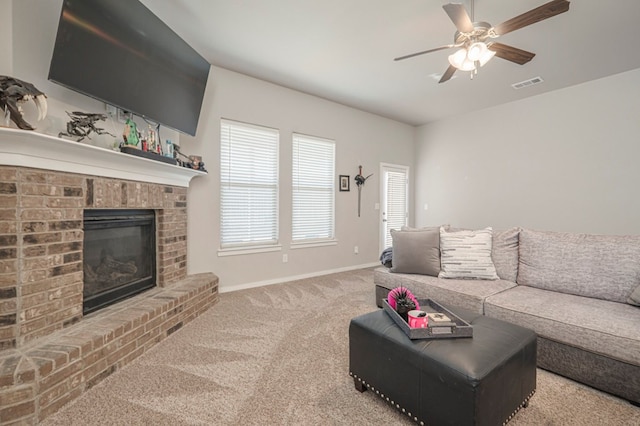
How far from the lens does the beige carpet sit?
146 centimetres

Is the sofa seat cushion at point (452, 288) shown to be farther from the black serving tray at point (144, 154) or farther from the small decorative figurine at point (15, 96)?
the small decorative figurine at point (15, 96)

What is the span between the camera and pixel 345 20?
2631 millimetres

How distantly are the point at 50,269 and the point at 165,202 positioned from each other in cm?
123

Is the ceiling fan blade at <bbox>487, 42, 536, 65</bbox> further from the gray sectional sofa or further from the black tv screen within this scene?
the black tv screen

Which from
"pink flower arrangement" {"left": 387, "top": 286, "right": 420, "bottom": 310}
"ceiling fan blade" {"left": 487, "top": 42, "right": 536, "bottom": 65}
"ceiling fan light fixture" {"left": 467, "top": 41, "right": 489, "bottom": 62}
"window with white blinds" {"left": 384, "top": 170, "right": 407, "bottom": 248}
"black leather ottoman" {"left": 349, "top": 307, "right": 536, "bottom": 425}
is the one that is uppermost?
"ceiling fan blade" {"left": 487, "top": 42, "right": 536, "bottom": 65}

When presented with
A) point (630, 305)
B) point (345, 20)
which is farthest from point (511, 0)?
point (630, 305)

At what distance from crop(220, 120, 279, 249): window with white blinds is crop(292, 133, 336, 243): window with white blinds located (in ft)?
1.19

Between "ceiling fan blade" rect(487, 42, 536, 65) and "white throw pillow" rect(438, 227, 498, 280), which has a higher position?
"ceiling fan blade" rect(487, 42, 536, 65)

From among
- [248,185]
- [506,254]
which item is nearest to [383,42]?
[248,185]

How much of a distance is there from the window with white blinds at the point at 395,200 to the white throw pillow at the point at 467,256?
2730mm

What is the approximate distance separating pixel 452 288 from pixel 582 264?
3.22 ft

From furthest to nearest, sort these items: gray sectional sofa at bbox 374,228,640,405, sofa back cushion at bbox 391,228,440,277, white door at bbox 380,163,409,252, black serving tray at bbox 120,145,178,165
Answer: white door at bbox 380,163,409,252 < sofa back cushion at bbox 391,228,440,277 < black serving tray at bbox 120,145,178,165 < gray sectional sofa at bbox 374,228,640,405

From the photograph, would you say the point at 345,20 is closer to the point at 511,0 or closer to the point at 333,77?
the point at 333,77

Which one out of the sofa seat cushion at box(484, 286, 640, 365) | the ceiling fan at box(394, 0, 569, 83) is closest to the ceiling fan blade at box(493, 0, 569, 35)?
the ceiling fan at box(394, 0, 569, 83)
